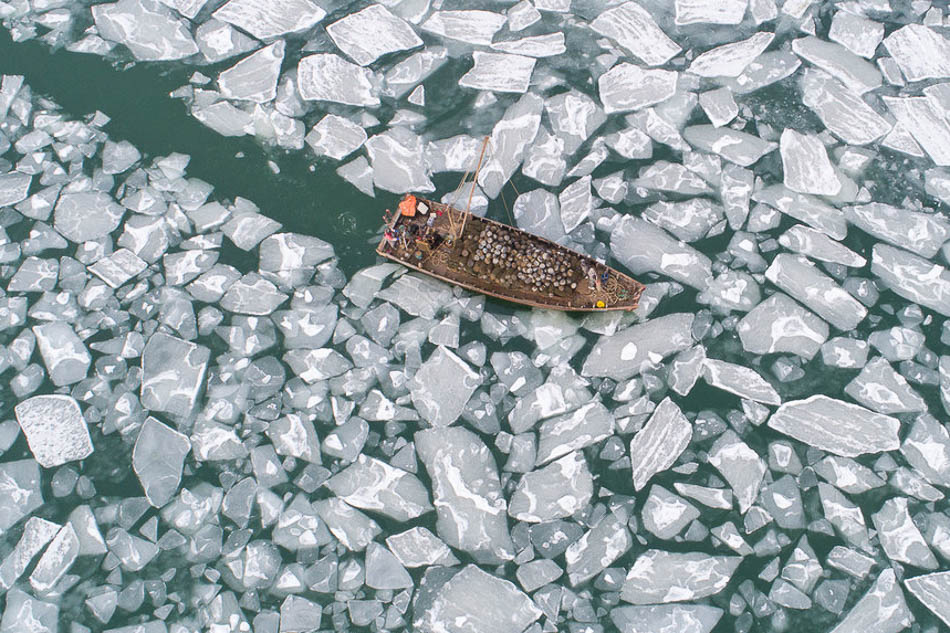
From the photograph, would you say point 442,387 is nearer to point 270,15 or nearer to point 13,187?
point 270,15

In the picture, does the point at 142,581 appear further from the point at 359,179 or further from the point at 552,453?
the point at 359,179

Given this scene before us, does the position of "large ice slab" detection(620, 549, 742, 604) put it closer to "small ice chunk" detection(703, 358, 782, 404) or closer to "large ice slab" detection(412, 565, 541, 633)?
"large ice slab" detection(412, 565, 541, 633)

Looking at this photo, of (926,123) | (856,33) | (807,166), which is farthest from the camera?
(856,33)

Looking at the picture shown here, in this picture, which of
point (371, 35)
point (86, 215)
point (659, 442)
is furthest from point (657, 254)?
point (86, 215)

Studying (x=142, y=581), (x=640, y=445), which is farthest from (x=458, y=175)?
(x=142, y=581)

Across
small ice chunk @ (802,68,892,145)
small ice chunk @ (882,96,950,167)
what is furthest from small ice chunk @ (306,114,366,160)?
small ice chunk @ (882,96,950,167)

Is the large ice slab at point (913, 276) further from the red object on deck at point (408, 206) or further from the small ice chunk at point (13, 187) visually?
the small ice chunk at point (13, 187)

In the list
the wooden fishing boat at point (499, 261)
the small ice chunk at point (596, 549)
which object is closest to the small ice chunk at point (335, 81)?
the wooden fishing boat at point (499, 261)
